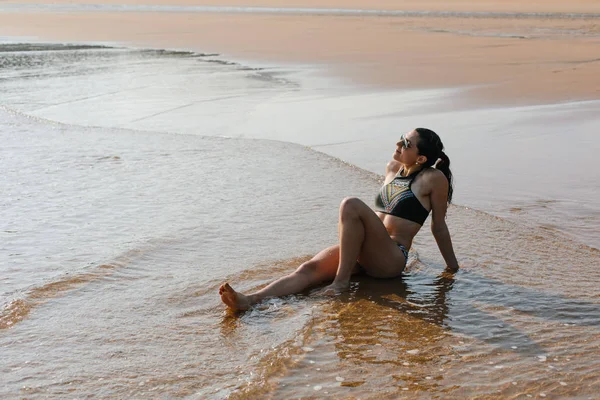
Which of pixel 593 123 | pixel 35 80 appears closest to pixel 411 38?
pixel 35 80

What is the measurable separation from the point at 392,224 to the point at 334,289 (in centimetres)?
64

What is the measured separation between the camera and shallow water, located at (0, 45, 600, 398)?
11.9ft

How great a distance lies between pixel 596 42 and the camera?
22578 mm

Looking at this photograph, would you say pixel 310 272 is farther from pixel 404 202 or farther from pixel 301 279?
pixel 404 202

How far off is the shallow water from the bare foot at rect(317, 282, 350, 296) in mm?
91

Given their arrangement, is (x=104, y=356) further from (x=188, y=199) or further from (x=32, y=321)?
(x=188, y=199)

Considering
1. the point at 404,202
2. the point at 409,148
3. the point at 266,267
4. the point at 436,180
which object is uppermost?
the point at 409,148

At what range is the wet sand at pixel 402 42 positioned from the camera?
575 inches

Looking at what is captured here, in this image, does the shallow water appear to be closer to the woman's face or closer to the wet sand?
the woman's face

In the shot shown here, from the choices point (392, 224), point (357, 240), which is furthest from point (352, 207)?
point (392, 224)

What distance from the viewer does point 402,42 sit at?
77.5ft

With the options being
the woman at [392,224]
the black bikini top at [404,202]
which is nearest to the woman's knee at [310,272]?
the woman at [392,224]

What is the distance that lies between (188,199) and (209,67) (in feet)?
36.3

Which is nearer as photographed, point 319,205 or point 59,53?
point 319,205
